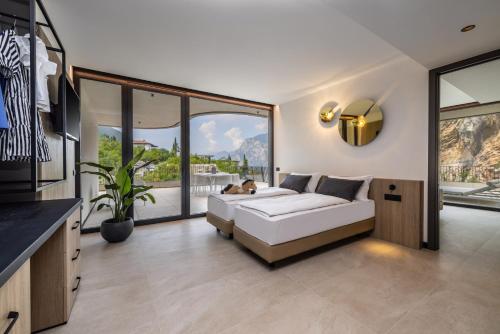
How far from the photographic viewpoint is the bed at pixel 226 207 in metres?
3.06

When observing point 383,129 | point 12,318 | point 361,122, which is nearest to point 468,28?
point 383,129

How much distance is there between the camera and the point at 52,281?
1430 mm

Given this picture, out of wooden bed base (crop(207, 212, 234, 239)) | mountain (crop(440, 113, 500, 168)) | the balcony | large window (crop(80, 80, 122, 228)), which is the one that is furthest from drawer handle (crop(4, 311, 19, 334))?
mountain (crop(440, 113, 500, 168))

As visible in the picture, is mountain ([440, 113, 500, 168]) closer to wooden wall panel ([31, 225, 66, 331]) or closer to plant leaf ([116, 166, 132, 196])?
plant leaf ([116, 166, 132, 196])

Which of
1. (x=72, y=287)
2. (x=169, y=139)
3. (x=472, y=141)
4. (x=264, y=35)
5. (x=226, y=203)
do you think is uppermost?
(x=264, y=35)

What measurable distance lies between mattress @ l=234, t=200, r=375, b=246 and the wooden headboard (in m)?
0.28

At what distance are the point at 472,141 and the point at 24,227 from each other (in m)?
8.46

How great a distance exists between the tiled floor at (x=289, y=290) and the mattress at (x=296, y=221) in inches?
13.8

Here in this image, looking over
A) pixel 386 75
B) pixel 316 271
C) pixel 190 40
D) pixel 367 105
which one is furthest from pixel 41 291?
pixel 386 75

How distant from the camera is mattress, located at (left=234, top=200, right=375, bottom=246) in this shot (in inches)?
89.1

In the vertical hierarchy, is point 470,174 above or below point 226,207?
above

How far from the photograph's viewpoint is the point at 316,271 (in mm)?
2248

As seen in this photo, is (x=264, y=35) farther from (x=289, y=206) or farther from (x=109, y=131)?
(x=109, y=131)

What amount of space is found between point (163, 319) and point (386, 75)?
4.08 metres
